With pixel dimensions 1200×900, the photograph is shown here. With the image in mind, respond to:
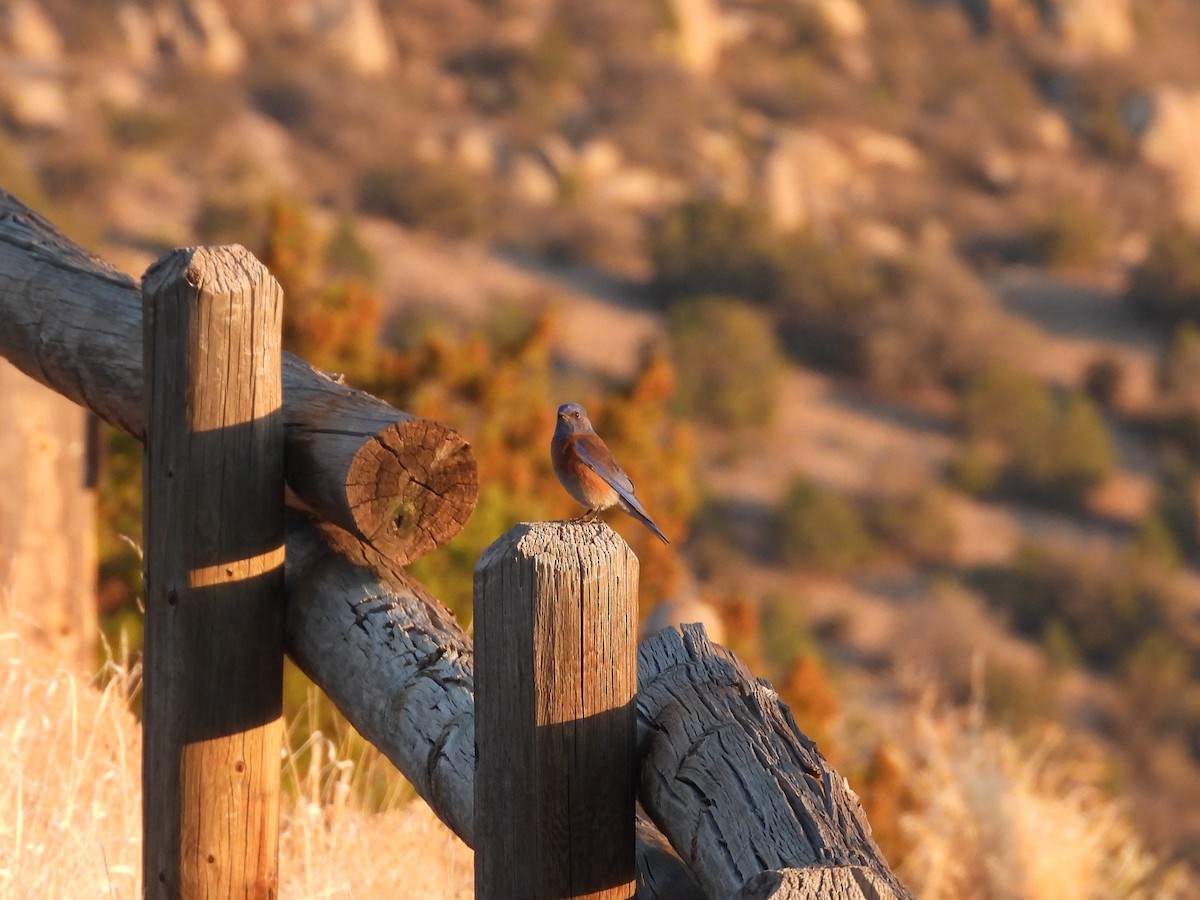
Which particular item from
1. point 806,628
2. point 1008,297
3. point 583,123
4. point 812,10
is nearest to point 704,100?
point 583,123

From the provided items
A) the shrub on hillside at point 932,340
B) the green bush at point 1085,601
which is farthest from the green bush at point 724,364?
the green bush at point 1085,601

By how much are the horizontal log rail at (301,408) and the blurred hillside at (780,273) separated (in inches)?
132

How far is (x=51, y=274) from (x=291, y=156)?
74.1 feet

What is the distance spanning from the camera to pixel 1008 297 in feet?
77.7

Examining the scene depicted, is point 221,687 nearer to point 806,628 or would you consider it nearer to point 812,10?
point 806,628

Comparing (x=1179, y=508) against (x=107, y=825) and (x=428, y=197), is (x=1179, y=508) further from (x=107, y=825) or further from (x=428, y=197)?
(x=107, y=825)

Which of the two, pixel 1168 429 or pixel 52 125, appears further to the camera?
pixel 52 125

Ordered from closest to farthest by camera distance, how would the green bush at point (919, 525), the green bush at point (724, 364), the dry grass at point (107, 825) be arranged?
the dry grass at point (107, 825) < the green bush at point (919, 525) < the green bush at point (724, 364)

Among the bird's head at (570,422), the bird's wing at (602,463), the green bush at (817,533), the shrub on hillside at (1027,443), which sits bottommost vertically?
the bird's wing at (602,463)

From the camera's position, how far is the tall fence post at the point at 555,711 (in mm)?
1749

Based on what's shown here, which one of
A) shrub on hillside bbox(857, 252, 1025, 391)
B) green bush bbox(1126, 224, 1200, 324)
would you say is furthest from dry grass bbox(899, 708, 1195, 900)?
green bush bbox(1126, 224, 1200, 324)

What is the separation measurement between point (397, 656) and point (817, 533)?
49.5 feet

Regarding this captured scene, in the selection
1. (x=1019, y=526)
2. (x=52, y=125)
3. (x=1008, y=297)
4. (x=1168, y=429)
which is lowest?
(x=1019, y=526)

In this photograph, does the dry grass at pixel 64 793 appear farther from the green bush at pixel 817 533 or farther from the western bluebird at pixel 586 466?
the green bush at pixel 817 533
